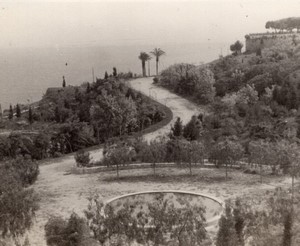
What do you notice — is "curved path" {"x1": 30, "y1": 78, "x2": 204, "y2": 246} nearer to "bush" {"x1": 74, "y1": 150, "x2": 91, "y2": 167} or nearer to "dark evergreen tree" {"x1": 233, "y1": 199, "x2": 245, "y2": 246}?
"bush" {"x1": 74, "y1": 150, "x2": 91, "y2": 167}

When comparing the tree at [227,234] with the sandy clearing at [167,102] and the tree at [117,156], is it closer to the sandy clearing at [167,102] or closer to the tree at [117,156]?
the tree at [117,156]

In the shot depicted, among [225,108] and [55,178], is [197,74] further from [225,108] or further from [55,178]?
[55,178]

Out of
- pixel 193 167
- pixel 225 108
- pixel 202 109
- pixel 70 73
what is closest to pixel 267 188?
pixel 193 167

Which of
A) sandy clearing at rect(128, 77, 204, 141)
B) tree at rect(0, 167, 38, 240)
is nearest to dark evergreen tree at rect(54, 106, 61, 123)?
sandy clearing at rect(128, 77, 204, 141)

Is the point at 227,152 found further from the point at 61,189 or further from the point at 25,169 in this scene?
the point at 25,169

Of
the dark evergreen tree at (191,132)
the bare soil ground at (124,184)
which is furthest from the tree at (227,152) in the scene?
the dark evergreen tree at (191,132)

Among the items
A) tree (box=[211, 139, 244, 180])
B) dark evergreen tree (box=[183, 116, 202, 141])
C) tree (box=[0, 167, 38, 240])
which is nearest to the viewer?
tree (box=[0, 167, 38, 240])
